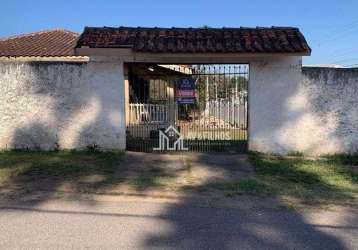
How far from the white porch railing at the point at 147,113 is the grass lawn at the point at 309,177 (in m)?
2.42

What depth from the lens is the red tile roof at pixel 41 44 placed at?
20141 millimetres

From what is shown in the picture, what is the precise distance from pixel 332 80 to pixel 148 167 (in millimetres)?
4795

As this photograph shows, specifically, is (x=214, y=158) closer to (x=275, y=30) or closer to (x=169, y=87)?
(x=275, y=30)

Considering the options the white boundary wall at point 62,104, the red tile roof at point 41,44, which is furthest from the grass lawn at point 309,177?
the red tile roof at point 41,44

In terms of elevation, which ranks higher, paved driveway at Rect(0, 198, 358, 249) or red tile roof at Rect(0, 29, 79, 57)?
red tile roof at Rect(0, 29, 79, 57)

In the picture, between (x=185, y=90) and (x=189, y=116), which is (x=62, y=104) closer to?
(x=185, y=90)

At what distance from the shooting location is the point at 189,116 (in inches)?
639

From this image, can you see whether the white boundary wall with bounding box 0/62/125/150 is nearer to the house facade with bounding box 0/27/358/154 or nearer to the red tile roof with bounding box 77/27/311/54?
the house facade with bounding box 0/27/358/154

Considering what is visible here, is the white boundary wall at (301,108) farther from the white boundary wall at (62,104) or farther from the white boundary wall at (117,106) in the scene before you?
the white boundary wall at (62,104)

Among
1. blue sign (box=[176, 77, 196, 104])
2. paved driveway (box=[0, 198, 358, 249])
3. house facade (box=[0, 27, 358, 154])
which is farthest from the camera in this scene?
blue sign (box=[176, 77, 196, 104])

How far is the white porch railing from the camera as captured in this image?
1231cm

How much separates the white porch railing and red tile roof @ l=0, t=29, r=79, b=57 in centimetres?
751

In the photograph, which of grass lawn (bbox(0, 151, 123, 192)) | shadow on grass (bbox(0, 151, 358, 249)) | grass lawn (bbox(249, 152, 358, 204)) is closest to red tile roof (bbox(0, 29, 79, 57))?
grass lawn (bbox(0, 151, 123, 192))

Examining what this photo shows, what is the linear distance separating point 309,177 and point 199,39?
169 inches
